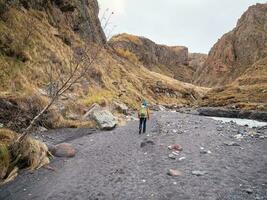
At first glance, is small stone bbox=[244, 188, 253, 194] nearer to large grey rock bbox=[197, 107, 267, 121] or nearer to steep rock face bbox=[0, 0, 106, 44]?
steep rock face bbox=[0, 0, 106, 44]

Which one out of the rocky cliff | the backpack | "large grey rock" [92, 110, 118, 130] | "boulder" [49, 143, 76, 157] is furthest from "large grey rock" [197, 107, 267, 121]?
"boulder" [49, 143, 76, 157]

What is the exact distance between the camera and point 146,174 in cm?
1325

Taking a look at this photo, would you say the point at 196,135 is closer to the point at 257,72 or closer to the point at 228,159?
the point at 228,159

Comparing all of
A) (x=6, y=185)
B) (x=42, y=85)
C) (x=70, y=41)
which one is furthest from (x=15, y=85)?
(x=70, y=41)

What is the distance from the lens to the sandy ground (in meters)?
11.0

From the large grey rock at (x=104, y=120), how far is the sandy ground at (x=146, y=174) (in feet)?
14.7

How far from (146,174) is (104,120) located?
13270 millimetres

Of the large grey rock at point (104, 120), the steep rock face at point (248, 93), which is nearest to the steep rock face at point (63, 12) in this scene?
the large grey rock at point (104, 120)

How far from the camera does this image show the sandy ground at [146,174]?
36.1 feet

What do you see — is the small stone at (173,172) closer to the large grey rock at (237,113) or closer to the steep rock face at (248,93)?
the large grey rock at (237,113)

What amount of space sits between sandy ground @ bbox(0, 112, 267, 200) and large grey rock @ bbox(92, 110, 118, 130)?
14.7 feet

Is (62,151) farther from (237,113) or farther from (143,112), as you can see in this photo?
(237,113)

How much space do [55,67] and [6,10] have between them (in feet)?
25.8

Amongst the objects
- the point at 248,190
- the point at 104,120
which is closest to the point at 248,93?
the point at 104,120
